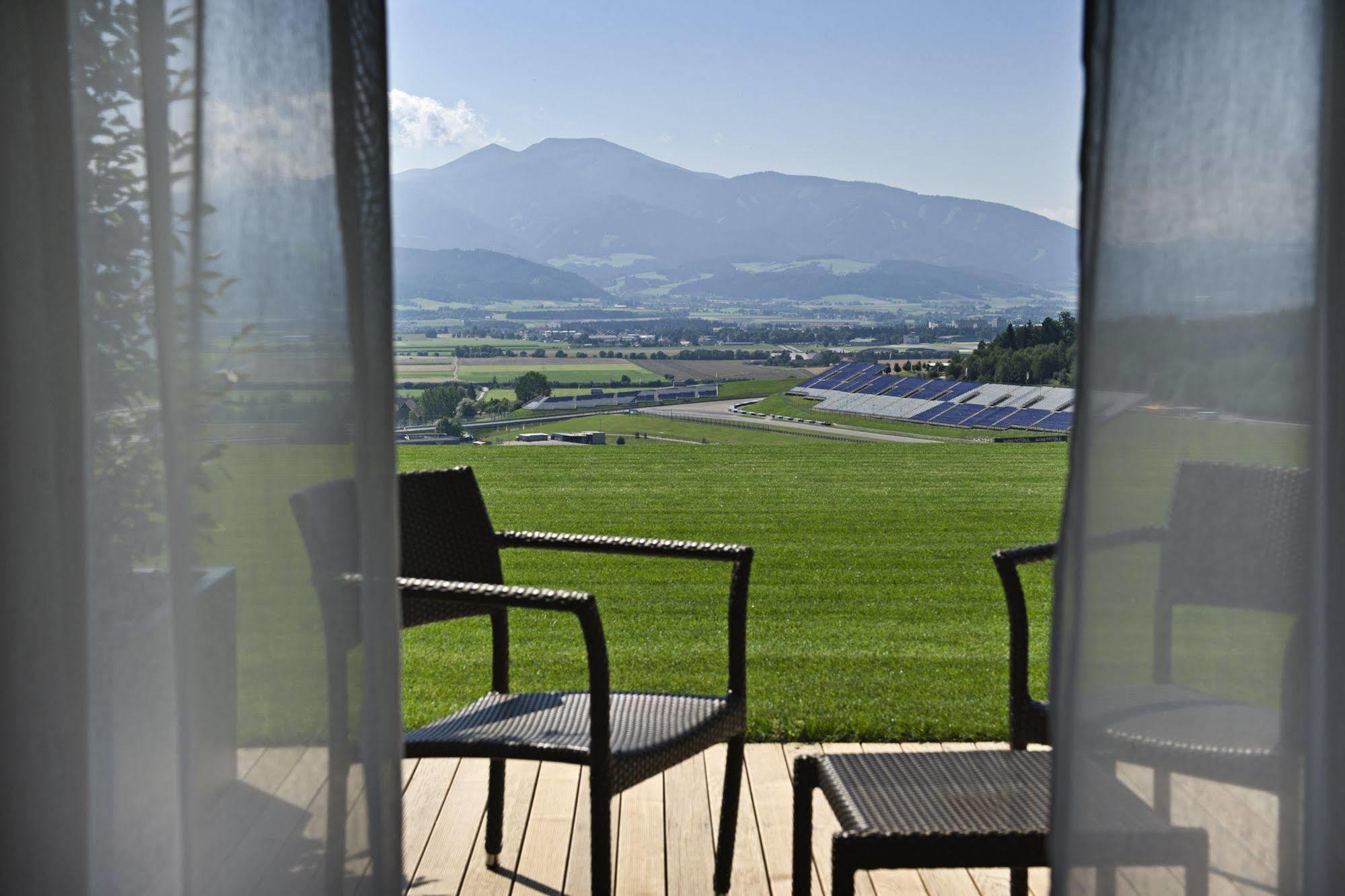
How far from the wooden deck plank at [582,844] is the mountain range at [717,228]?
13.1m

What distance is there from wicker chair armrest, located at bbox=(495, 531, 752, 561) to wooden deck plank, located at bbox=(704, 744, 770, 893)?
388mm

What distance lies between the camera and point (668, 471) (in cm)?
913

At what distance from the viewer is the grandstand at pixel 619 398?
11734 mm

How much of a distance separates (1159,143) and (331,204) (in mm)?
864

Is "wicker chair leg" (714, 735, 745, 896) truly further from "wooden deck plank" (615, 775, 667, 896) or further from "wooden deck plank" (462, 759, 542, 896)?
"wooden deck plank" (462, 759, 542, 896)

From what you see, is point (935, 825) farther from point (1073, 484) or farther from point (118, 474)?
point (118, 474)

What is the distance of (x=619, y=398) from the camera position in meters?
11.9

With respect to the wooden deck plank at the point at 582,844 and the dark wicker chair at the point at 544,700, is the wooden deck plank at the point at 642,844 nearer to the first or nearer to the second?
the wooden deck plank at the point at 582,844

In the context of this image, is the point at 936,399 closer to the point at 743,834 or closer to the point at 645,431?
the point at 645,431

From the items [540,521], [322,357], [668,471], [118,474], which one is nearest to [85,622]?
[118,474]

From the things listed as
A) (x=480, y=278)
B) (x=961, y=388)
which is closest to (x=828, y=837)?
(x=961, y=388)

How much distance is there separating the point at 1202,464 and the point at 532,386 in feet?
35.5

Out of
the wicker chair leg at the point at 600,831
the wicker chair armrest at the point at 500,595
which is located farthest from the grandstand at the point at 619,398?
the wicker chair leg at the point at 600,831

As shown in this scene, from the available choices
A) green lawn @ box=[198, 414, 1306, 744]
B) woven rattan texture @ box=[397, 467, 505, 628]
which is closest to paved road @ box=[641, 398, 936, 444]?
green lawn @ box=[198, 414, 1306, 744]
